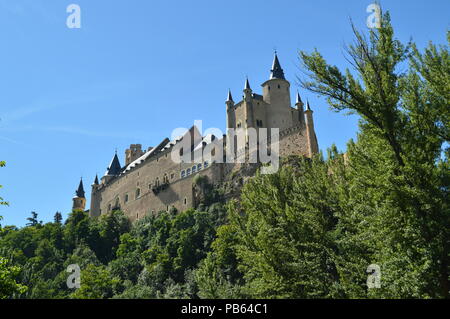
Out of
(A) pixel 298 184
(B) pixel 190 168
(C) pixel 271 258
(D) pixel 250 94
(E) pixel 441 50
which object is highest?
(D) pixel 250 94

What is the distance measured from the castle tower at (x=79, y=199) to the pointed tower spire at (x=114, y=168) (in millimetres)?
12619

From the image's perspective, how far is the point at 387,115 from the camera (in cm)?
1686

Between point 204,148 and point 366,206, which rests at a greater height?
point 204,148

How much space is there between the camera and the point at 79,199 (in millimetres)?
97438

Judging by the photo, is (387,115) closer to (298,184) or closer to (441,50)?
(441,50)

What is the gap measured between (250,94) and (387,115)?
45425 millimetres

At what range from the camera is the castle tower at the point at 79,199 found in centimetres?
9701

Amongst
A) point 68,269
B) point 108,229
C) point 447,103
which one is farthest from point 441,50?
point 108,229

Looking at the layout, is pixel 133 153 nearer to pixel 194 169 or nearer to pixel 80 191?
pixel 80 191

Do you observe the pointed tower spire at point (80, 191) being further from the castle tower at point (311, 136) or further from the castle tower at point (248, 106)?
the castle tower at point (311, 136)

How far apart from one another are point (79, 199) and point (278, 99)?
56.2 meters

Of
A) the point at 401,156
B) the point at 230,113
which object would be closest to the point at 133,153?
the point at 230,113

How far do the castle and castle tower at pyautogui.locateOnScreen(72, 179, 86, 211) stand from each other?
18.9 m

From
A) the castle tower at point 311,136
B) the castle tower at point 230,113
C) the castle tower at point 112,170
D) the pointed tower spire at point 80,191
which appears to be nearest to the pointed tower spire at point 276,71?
the castle tower at point 230,113
